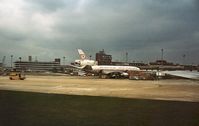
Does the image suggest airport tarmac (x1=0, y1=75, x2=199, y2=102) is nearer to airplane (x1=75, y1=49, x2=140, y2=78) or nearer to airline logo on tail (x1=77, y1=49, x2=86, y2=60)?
airplane (x1=75, y1=49, x2=140, y2=78)

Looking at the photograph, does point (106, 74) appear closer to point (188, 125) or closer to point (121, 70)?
point (121, 70)

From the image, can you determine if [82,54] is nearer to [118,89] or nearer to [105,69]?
[105,69]

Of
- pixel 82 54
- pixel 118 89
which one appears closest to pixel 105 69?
pixel 82 54

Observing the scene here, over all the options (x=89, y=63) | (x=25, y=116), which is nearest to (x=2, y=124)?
(x=25, y=116)

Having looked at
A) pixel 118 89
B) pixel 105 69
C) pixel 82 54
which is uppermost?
pixel 82 54

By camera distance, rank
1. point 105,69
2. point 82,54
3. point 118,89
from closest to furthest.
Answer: point 118,89 → point 105,69 → point 82,54

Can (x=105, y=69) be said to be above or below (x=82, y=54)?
below

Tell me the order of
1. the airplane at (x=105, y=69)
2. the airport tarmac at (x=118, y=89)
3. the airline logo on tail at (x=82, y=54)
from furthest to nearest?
the airline logo on tail at (x=82, y=54), the airplane at (x=105, y=69), the airport tarmac at (x=118, y=89)

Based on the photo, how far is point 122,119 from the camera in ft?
54.5

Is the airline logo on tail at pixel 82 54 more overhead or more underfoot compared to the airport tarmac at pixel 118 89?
more overhead

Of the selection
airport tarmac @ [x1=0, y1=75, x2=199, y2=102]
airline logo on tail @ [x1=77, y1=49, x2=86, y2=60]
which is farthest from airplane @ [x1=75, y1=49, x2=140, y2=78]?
airport tarmac @ [x1=0, y1=75, x2=199, y2=102]

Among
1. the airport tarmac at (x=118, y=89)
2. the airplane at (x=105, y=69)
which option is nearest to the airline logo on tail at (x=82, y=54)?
the airplane at (x=105, y=69)

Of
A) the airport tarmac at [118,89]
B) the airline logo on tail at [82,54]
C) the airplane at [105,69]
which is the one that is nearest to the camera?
the airport tarmac at [118,89]

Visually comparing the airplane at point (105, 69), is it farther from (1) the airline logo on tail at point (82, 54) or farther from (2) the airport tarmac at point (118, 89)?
(2) the airport tarmac at point (118, 89)
